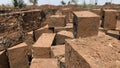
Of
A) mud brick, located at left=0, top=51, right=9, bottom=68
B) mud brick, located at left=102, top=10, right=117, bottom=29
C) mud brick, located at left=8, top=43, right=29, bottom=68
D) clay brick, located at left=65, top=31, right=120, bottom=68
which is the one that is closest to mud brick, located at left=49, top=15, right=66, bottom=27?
mud brick, located at left=102, top=10, right=117, bottom=29

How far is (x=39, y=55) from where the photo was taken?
14.6 feet

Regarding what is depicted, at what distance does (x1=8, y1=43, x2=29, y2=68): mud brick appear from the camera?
475 centimetres

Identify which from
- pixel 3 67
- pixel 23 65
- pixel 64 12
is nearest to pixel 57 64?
pixel 23 65

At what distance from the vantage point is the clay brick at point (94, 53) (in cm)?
138

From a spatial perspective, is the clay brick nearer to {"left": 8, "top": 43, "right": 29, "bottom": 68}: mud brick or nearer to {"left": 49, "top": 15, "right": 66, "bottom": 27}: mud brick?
{"left": 8, "top": 43, "right": 29, "bottom": 68}: mud brick

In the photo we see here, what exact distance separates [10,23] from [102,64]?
4475 mm

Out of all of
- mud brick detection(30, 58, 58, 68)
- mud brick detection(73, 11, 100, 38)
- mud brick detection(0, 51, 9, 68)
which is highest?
mud brick detection(73, 11, 100, 38)

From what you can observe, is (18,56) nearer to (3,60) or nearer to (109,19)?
(3,60)

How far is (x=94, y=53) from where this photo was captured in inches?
63.5

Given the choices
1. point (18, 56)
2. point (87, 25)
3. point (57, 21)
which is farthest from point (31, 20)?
Answer: point (87, 25)

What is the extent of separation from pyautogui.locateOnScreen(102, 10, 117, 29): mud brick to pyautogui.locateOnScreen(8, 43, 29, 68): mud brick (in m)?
3.18

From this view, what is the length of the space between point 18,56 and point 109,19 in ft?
11.8

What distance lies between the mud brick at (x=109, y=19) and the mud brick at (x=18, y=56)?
318cm

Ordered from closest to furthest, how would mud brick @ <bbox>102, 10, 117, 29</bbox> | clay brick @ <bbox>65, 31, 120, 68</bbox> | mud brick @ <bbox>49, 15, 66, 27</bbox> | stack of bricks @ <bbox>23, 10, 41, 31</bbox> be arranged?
clay brick @ <bbox>65, 31, 120, 68</bbox> → mud brick @ <bbox>102, 10, 117, 29</bbox> → stack of bricks @ <bbox>23, 10, 41, 31</bbox> → mud brick @ <bbox>49, 15, 66, 27</bbox>
